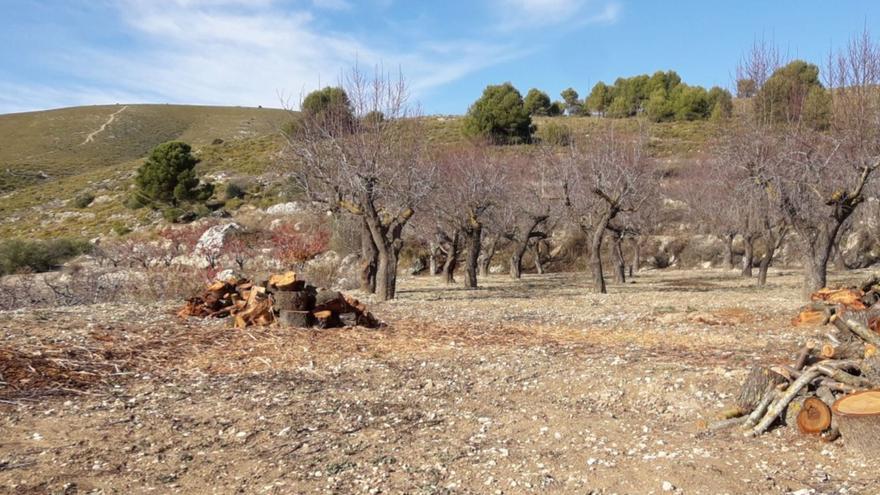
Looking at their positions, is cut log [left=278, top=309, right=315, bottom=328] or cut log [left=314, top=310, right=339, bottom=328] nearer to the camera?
cut log [left=278, top=309, right=315, bottom=328]

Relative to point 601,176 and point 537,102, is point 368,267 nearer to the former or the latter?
point 601,176

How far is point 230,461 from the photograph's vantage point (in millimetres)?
5734

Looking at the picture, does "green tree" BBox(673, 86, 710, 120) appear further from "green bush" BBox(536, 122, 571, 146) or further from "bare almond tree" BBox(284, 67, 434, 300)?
"bare almond tree" BBox(284, 67, 434, 300)

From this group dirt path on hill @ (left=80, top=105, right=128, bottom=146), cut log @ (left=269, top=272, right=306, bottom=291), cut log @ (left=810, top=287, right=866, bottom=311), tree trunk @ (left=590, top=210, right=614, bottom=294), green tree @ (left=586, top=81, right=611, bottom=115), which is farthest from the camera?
dirt path on hill @ (left=80, top=105, right=128, bottom=146)

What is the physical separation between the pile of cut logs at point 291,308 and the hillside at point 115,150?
1926 cm

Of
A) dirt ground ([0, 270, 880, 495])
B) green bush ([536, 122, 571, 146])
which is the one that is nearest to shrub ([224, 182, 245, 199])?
green bush ([536, 122, 571, 146])

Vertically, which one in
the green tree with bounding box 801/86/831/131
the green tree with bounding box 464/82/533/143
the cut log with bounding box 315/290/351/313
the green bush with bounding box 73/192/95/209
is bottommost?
the cut log with bounding box 315/290/351/313

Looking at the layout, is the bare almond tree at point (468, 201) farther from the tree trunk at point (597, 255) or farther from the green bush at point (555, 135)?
the green bush at point (555, 135)

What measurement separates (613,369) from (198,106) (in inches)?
4757

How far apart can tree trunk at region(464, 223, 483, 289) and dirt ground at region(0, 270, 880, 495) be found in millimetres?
11850

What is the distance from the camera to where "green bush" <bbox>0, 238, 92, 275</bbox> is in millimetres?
33281

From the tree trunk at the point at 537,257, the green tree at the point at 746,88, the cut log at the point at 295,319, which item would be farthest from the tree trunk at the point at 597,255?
the tree trunk at the point at 537,257

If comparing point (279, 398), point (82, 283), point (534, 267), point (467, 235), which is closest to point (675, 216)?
point (534, 267)

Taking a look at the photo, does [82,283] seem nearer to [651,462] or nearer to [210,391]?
[210,391]
